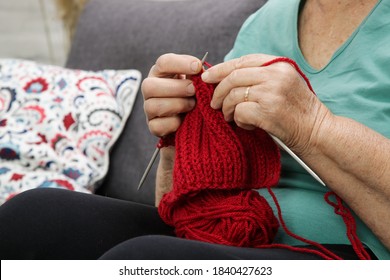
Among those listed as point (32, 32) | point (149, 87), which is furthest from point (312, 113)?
point (32, 32)

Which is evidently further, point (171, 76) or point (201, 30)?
point (201, 30)

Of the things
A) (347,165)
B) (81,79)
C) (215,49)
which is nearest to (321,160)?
(347,165)

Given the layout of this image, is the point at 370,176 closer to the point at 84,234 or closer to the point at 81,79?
the point at 84,234

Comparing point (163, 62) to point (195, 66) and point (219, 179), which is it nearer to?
point (195, 66)

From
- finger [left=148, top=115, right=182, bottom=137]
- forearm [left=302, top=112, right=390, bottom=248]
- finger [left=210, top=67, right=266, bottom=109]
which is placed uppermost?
finger [left=210, top=67, right=266, bottom=109]

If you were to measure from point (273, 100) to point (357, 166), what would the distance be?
0.16 m

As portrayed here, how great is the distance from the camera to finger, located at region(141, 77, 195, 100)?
93 centimetres

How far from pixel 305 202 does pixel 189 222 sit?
200 mm

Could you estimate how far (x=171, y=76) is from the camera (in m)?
0.97

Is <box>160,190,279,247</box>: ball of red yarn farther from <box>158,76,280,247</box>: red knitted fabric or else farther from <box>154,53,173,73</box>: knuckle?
<box>154,53,173,73</box>: knuckle

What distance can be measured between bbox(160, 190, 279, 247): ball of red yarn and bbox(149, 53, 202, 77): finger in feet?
0.64

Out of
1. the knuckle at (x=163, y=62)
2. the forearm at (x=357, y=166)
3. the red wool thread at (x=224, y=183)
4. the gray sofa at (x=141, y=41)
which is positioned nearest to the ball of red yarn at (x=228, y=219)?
the red wool thread at (x=224, y=183)

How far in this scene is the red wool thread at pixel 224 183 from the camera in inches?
34.3

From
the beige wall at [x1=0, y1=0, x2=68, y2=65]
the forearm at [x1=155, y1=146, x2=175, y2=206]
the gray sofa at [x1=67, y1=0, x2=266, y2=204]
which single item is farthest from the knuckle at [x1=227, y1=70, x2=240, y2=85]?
the beige wall at [x1=0, y1=0, x2=68, y2=65]
